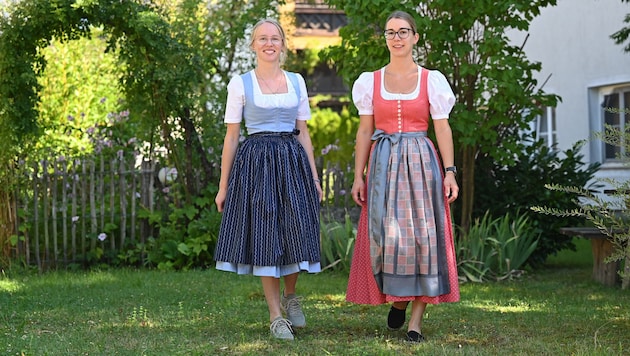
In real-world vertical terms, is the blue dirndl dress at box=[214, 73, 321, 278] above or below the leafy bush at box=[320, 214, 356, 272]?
above

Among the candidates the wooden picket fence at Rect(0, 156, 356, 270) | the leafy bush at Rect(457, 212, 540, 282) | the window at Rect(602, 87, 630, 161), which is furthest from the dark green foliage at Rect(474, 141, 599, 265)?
the window at Rect(602, 87, 630, 161)

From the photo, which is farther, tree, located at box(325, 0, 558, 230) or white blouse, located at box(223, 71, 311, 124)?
tree, located at box(325, 0, 558, 230)

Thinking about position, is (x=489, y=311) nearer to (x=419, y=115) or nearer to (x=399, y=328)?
(x=399, y=328)

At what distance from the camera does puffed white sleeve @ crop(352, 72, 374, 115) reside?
551cm

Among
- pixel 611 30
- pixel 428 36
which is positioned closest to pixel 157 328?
pixel 428 36

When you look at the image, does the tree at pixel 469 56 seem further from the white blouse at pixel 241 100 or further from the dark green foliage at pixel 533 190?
the white blouse at pixel 241 100

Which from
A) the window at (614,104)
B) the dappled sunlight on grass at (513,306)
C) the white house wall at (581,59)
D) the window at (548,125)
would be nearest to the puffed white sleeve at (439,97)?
the dappled sunlight on grass at (513,306)

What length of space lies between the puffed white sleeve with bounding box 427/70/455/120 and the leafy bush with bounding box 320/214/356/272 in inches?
146

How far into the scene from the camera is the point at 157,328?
591 cm

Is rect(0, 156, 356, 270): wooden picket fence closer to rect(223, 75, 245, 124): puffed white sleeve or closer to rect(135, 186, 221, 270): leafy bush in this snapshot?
rect(135, 186, 221, 270): leafy bush

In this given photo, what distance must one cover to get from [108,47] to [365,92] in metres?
4.47

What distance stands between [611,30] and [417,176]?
363 inches

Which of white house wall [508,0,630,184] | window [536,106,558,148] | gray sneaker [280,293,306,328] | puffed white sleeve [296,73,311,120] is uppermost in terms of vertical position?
white house wall [508,0,630,184]

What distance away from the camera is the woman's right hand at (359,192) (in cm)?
554
